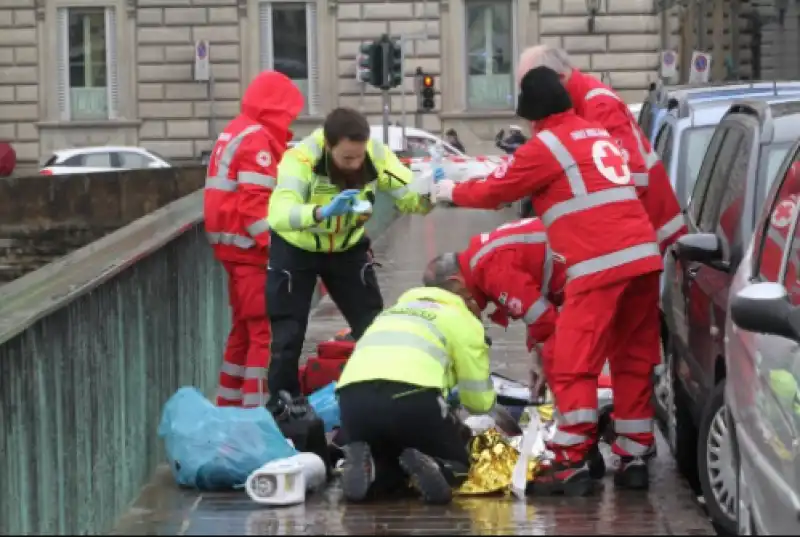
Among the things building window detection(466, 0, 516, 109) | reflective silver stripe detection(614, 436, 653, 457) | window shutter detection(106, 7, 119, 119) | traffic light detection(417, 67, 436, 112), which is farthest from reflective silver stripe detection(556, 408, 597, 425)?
window shutter detection(106, 7, 119, 119)

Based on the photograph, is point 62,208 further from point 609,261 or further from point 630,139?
point 609,261

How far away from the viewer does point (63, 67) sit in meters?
45.5

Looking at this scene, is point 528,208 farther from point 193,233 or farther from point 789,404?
point 789,404

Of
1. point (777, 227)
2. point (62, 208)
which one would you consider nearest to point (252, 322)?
point (777, 227)

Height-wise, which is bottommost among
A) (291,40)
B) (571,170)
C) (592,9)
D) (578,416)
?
(578,416)

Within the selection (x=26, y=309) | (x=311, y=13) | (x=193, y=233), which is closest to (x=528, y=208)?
(x=193, y=233)

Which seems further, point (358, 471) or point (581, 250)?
point (581, 250)

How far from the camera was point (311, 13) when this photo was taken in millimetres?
44906

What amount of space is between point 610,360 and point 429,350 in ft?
3.30

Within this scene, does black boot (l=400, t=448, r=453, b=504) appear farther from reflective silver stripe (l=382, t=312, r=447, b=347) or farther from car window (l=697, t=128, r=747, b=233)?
car window (l=697, t=128, r=747, b=233)

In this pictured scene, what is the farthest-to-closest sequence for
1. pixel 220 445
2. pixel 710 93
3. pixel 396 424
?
pixel 710 93 → pixel 220 445 → pixel 396 424

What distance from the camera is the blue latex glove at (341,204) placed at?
29.2 ft

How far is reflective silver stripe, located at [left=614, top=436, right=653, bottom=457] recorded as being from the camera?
8469 mm

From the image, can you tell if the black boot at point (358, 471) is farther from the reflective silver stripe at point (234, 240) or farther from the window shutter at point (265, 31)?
the window shutter at point (265, 31)
